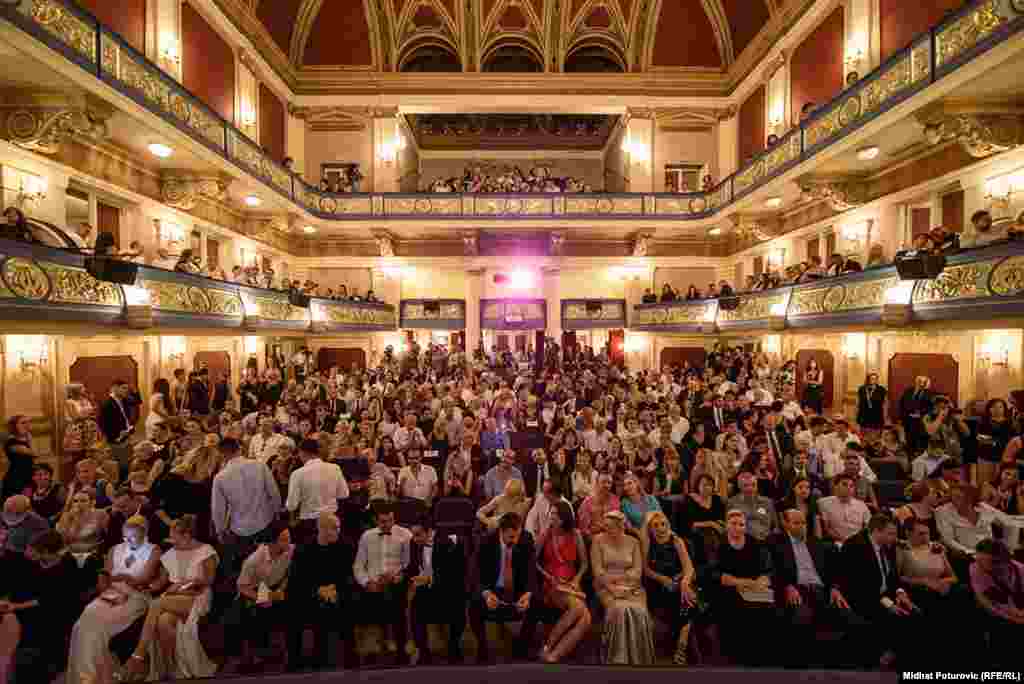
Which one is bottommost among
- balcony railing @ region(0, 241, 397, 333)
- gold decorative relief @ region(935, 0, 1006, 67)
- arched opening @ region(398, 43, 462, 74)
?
balcony railing @ region(0, 241, 397, 333)

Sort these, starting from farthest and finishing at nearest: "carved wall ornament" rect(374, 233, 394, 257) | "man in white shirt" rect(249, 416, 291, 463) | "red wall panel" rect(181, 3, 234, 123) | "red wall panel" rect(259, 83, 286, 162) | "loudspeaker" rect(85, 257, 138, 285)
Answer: "carved wall ornament" rect(374, 233, 394, 257), "red wall panel" rect(259, 83, 286, 162), "red wall panel" rect(181, 3, 234, 123), "loudspeaker" rect(85, 257, 138, 285), "man in white shirt" rect(249, 416, 291, 463)

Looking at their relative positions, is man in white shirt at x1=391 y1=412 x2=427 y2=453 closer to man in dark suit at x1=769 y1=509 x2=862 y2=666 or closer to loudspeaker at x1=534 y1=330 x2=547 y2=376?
man in dark suit at x1=769 y1=509 x2=862 y2=666

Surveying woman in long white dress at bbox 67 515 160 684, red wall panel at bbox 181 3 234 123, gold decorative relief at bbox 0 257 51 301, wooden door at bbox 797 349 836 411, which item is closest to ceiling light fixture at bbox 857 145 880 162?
wooden door at bbox 797 349 836 411

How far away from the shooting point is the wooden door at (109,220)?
10.4 metres

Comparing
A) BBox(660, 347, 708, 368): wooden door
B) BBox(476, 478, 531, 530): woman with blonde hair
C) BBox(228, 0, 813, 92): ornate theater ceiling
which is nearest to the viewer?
BBox(476, 478, 531, 530): woman with blonde hair

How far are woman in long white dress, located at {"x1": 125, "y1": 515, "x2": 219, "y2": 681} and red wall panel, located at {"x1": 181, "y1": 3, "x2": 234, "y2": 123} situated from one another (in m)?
12.8

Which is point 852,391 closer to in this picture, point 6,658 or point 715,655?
point 715,655

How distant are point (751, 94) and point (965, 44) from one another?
1184 cm

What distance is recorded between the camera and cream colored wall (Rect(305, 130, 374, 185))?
20172mm

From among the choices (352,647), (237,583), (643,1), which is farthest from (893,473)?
(643,1)

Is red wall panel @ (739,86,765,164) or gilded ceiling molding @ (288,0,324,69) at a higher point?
gilded ceiling molding @ (288,0,324,69)

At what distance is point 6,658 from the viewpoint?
3652 millimetres

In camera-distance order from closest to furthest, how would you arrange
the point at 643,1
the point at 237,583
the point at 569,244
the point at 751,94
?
the point at 237,583 < the point at 751,94 < the point at 643,1 < the point at 569,244

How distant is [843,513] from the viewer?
4934 millimetres
